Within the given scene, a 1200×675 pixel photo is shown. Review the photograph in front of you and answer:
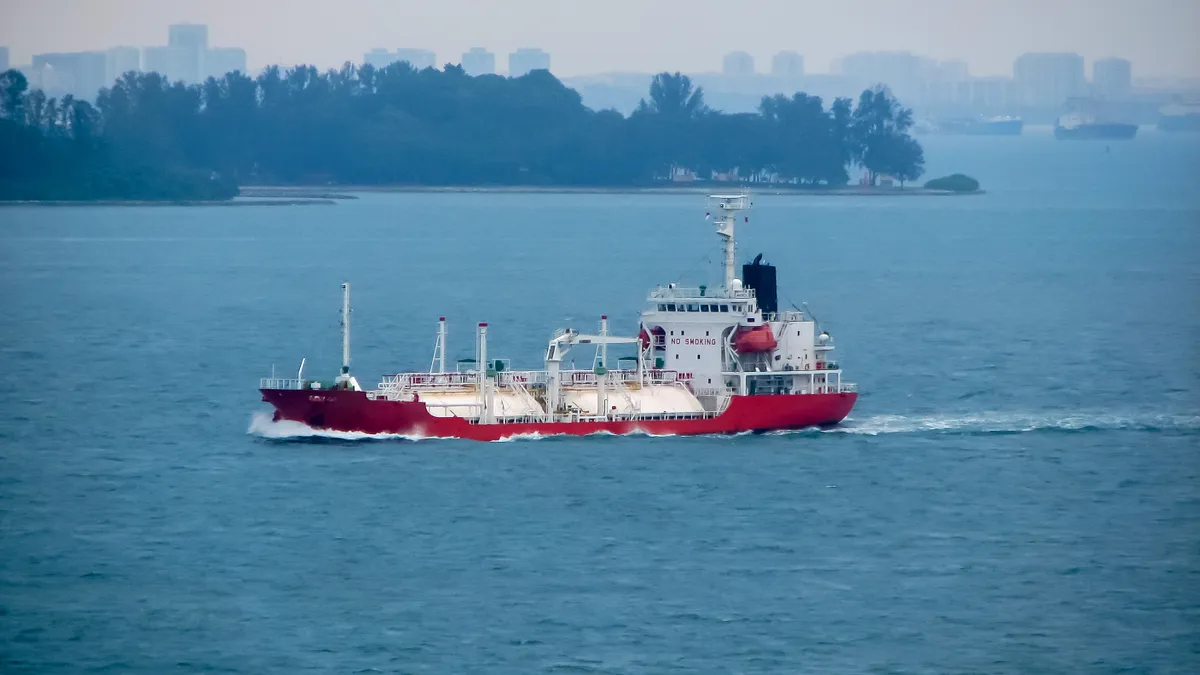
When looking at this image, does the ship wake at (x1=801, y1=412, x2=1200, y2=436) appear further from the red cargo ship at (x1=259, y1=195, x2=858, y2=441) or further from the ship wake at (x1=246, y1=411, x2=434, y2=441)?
the ship wake at (x1=246, y1=411, x2=434, y2=441)

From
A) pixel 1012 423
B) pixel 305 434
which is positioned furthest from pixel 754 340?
pixel 305 434

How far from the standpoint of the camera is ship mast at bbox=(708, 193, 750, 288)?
68812 millimetres

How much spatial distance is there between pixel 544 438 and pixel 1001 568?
702 inches

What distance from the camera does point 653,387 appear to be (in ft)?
219

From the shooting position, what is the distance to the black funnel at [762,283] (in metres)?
A: 69.2

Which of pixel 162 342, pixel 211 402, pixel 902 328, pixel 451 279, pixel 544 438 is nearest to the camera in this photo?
pixel 544 438

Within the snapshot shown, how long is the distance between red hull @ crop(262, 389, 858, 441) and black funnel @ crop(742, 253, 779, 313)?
3982 mm

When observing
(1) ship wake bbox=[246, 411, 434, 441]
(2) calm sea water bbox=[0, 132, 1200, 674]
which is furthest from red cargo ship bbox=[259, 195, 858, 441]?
(2) calm sea water bbox=[0, 132, 1200, 674]

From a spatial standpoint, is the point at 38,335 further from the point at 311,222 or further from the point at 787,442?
the point at 311,222


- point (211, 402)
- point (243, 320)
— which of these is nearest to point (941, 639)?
point (211, 402)

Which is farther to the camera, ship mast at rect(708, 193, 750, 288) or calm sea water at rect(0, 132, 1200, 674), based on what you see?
ship mast at rect(708, 193, 750, 288)

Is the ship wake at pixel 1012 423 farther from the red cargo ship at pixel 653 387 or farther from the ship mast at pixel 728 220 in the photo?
the ship mast at pixel 728 220

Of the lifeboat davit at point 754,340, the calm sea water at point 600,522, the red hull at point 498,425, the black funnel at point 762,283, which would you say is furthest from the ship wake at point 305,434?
the black funnel at point 762,283

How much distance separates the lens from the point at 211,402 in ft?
239
